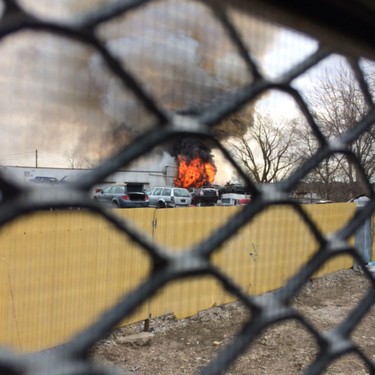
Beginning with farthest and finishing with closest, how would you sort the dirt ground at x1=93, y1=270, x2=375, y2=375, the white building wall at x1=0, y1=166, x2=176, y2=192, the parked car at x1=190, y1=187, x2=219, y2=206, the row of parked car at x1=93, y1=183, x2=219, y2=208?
the dirt ground at x1=93, y1=270, x2=375, y2=375 → the parked car at x1=190, y1=187, x2=219, y2=206 → the row of parked car at x1=93, y1=183, x2=219, y2=208 → the white building wall at x1=0, y1=166, x2=176, y2=192

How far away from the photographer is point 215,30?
77 centimetres

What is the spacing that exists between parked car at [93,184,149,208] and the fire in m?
0.07

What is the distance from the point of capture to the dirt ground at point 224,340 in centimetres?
491

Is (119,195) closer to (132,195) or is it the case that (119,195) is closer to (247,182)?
(132,195)

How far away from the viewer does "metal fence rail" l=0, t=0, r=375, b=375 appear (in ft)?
1.79

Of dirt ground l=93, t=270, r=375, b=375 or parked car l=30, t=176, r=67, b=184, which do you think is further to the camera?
dirt ground l=93, t=270, r=375, b=375

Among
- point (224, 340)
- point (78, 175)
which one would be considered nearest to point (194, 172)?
point (78, 175)

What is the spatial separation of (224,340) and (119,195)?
Answer: 13.1 ft

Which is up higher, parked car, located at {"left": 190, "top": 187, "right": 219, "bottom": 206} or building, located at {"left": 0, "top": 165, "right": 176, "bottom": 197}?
building, located at {"left": 0, "top": 165, "right": 176, "bottom": 197}

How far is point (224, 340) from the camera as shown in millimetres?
4336

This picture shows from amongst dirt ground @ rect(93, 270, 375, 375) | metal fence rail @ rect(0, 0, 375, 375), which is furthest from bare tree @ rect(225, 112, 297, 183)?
dirt ground @ rect(93, 270, 375, 375)

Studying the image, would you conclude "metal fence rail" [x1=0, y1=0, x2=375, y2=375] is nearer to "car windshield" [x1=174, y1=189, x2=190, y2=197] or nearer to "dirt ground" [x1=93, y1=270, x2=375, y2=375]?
"car windshield" [x1=174, y1=189, x2=190, y2=197]

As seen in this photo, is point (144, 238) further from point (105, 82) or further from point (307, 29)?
point (307, 29)

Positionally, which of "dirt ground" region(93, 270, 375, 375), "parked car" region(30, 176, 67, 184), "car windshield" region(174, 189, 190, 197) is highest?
"parked car" region(30, 176, 67, 184)
